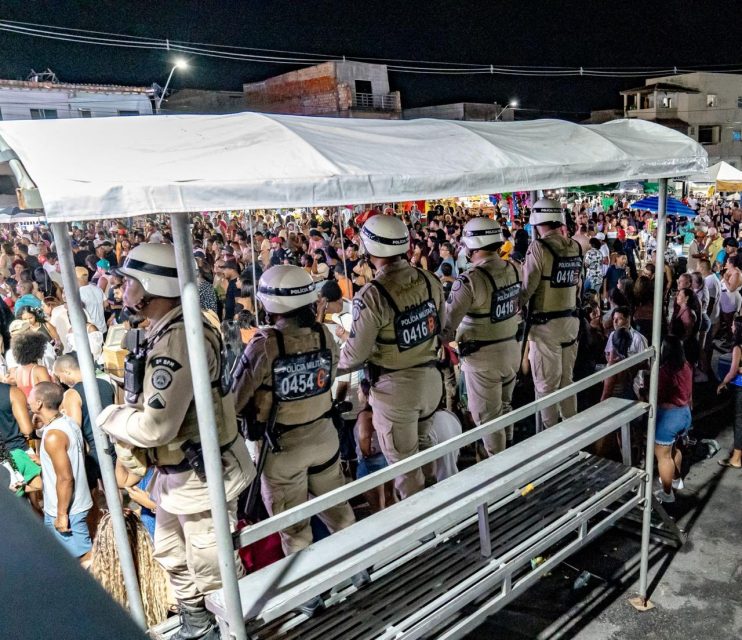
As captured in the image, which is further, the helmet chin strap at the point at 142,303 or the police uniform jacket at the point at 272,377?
the police uniform jacket at the point at 272,377

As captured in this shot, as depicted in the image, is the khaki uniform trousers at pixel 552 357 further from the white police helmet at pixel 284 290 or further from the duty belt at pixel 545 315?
the white police helmet at pixel 284 290

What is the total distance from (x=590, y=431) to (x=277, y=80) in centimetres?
4952

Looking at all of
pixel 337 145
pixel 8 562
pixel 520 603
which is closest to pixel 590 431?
pixel 520 603

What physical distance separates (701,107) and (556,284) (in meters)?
59.8

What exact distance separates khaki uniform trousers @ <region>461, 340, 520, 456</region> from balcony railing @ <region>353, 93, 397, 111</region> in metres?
42.2

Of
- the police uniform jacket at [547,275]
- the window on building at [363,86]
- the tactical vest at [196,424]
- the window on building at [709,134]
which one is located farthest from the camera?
the window on building at [709,134]

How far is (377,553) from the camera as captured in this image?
2.88 meters

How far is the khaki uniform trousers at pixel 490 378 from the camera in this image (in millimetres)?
5059

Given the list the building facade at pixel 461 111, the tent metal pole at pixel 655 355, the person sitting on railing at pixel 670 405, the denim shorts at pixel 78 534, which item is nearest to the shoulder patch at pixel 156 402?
the denim shorts at pixel 78 534

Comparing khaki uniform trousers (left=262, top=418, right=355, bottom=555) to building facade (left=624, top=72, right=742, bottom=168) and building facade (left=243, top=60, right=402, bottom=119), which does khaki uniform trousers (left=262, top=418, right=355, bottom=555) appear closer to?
building facade (left=243, top=60, right=402, bottom=119)

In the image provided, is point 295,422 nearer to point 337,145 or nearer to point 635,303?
point 337,145

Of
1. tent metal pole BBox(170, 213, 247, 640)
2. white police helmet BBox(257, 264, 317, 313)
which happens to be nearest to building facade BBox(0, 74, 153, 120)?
white police helmet BBox(257, 264, 317, 313)

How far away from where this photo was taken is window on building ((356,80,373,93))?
150 ft

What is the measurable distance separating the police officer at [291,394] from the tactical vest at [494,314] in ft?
5.41
